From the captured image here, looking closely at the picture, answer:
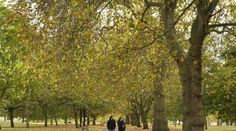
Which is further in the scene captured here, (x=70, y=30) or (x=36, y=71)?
(x=36, y=71)

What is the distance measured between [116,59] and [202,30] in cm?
387

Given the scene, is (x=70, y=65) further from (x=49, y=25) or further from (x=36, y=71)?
(x=49, y=25)

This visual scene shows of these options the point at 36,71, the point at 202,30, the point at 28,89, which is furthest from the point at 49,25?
the point at 28,89

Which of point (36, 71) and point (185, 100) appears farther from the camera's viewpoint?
point (185, 100)

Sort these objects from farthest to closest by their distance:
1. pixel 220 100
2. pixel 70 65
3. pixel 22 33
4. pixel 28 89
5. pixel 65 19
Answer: pixel 28 89, pixel 220 100, pixel 70 65, pixel 65 19, pixel 22 33

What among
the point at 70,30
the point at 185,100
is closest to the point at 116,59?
the point at 70,30

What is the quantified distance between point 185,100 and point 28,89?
4290 centimetres

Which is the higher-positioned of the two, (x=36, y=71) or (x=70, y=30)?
(x=70, y=30)

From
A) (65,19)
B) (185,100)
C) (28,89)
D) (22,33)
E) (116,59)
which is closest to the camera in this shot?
(22,33)

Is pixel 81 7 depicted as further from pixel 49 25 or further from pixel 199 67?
pixel 199 67

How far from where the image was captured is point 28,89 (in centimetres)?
6025

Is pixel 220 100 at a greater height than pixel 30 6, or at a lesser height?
lesser

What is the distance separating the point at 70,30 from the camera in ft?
52.6

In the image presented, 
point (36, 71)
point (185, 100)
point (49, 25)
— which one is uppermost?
point (49, 25)
